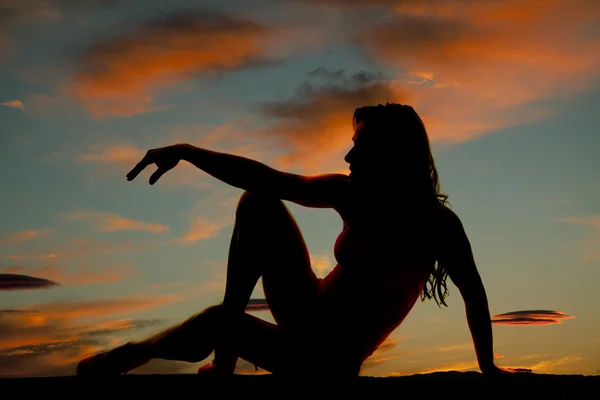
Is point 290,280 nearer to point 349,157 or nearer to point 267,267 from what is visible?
point 267,267

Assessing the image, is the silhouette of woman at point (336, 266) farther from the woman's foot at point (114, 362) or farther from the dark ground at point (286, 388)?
the dark ground at point (286, 388)

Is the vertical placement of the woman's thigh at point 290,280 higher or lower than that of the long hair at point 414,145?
lower

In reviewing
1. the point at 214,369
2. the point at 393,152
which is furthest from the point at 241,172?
the point at 214,369

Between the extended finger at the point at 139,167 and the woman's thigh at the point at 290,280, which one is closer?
the extended finger at the point at 139,167

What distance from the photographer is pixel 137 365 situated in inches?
195

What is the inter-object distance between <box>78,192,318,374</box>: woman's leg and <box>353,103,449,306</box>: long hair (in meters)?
0.86

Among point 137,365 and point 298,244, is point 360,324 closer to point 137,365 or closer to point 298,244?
point 298,244

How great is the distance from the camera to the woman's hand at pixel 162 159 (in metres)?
4.87

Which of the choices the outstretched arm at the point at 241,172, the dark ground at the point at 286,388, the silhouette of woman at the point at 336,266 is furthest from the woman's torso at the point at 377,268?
the dark ground at the point at 286,388

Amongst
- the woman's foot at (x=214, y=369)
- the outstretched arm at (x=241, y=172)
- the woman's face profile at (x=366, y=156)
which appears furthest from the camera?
the woman's face profile at (x=366, y=156)

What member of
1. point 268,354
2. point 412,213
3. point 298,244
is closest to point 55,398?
point 268,354

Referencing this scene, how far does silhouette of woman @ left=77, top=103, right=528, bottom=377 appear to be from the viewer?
4.98m

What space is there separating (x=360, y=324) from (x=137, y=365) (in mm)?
1479

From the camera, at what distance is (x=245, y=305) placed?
16.7 feet
